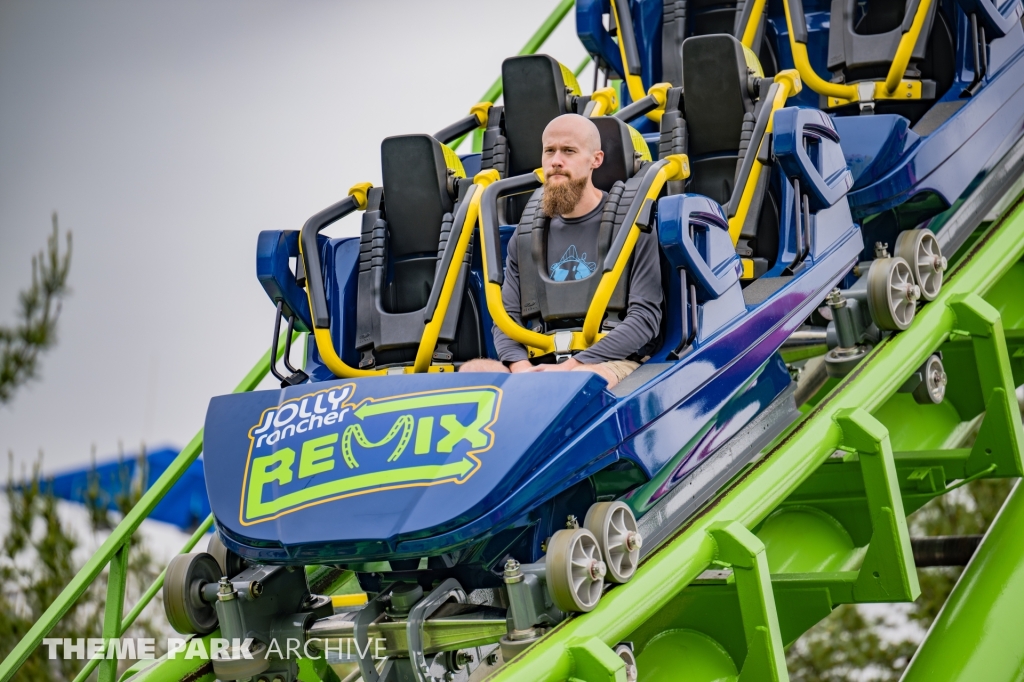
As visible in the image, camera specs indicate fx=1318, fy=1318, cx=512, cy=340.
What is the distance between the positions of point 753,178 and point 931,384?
81cm

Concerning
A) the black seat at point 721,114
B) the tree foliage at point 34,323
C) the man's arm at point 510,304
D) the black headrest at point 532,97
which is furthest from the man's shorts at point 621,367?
the tree foliage at point 34,323

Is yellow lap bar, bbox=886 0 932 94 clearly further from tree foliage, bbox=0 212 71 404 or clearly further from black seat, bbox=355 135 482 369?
tree foliage, bbox=0 212 71 404

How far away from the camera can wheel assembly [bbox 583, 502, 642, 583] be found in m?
2.93

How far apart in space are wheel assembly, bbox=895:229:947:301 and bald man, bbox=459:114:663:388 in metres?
0.98

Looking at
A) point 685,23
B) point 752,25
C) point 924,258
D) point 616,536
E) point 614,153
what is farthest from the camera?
point 685,23

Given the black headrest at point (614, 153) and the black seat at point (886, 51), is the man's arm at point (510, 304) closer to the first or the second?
the black headrest at point (614, 153)

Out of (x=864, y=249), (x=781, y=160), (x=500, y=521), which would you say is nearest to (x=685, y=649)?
(x=500, y=521)

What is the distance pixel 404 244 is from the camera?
396cm

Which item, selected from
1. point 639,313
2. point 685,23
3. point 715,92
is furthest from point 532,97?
point 639,313

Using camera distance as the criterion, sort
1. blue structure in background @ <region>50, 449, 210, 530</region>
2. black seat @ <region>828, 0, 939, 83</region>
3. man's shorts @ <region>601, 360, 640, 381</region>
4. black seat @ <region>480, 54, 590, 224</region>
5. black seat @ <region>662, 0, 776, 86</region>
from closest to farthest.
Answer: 1. man's shorts @ <region>601, 360, 640, 381</region>
2. black seat @ <region>480, 54, 590, 224</region>
3. black seat @ <region>828, 0, 939, 83</region>
4. black seat @ <region>662, 0, 776, 86</region>
5. blue structure in background @ <region>50, 449, 210, 530</region>

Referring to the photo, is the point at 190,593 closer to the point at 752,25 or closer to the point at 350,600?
the point at 350,600

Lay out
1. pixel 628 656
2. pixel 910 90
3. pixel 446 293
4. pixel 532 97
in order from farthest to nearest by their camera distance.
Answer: pixel 910 90
pixel 532 97
pixel 446 293
pixel 628 656

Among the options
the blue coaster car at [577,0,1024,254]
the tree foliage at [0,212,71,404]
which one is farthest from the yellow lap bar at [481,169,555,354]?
the tree foliage at [0,212,71,404]

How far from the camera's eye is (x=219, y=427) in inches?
133
